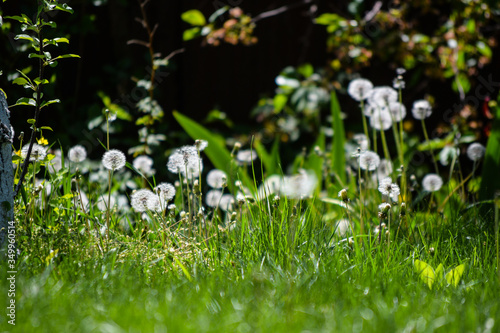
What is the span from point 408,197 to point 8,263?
5.90ft

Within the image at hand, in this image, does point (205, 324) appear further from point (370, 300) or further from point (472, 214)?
point (472, 214)

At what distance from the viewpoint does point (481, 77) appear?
3.80m

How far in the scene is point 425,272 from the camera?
1.77 metres

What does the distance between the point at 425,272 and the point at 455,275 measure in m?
0.09

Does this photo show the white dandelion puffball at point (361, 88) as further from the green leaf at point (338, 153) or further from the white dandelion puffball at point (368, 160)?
the white dandelion puffball at point (368, 160)

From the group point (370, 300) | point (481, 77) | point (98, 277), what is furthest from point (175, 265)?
point (481, 77)

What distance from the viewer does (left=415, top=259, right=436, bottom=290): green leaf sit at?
5.69 ft

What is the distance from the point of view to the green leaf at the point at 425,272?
68.3 inches

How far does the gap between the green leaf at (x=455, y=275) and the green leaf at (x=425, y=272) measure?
0.16ft

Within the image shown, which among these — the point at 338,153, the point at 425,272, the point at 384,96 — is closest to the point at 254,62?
the point at 338,153

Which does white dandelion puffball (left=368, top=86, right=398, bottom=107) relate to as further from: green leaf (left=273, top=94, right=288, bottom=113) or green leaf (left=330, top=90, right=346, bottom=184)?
green leaf (left=273, top=94, right=288, bottom=113)

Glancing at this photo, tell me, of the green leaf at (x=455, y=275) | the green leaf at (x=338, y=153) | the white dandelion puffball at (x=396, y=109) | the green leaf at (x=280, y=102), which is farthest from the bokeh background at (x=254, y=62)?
the green leaf at (x=455, y=275)

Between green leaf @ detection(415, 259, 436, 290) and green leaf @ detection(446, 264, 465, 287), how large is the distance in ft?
0.16

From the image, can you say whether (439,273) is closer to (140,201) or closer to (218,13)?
(140,201)
